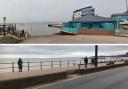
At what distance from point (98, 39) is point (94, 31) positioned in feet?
3.73

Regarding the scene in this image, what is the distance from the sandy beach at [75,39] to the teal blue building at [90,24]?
0.51 m

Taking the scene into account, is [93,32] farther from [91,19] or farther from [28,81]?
[28,81]

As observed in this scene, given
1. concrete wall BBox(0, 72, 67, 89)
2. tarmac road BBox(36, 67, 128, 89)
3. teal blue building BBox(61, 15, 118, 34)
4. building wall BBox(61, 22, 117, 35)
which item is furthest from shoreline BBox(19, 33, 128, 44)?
tarmac road BBox(36, 67, 128, 89)

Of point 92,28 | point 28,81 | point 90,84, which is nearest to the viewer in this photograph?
point 92,28

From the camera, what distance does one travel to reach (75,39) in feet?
23.5

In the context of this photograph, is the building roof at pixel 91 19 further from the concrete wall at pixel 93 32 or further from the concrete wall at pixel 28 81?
the concrete wall at pixel 28 81

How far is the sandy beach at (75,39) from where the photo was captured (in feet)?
22.4

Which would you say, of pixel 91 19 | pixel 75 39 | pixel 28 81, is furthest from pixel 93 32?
pixel 28 81

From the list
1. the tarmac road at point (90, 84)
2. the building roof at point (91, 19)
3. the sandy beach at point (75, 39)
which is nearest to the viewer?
the sandy beach at point (75, 39)

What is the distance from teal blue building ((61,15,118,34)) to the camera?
26.0ft

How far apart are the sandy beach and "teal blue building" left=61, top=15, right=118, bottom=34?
509mm

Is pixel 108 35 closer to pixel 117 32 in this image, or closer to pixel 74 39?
pixel 117 32

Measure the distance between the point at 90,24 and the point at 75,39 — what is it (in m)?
1.30

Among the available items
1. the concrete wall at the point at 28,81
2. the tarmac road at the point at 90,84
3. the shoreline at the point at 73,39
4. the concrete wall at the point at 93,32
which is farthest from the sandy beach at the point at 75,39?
the tarmac road at the point at 90,84
